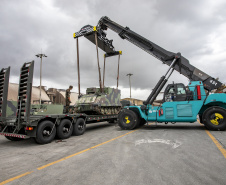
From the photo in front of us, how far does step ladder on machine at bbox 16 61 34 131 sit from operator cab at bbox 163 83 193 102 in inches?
275

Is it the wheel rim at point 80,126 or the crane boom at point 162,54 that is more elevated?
the crane boom at point 162,54

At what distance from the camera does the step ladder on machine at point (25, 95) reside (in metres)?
5.59

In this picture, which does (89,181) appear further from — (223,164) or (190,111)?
(190,111)

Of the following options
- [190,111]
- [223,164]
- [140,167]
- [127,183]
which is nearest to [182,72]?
[190,111]

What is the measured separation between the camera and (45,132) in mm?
5965

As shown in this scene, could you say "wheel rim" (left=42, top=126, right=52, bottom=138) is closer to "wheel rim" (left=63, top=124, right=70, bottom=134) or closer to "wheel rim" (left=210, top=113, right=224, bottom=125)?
"wheel rim" (left=63, top=124, right=70, bottom=134)

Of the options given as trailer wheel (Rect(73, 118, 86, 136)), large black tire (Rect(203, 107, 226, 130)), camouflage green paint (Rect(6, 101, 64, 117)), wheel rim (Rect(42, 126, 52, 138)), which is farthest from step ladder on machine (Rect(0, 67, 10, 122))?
large black tire (Rect(203, 107, 226, 130))

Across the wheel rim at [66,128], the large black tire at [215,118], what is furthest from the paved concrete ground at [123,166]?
the large black tire at [215,118]

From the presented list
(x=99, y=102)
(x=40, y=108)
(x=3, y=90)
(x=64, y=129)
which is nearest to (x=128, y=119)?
(x=99, y=102)

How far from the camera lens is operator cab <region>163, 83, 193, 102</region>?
855 cm

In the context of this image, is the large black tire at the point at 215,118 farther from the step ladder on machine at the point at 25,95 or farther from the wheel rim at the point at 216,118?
the step ladder on machine at the point at 25,95

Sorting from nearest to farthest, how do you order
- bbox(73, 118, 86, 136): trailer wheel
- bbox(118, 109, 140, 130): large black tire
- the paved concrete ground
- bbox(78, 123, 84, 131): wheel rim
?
1. the paved concrete ground
2. bbox(73, 118, 86, 136): trailer wheel
3. bbox(78, 123, 84, 131): wheel rim
4. bbox(118, 109, 140, 130): large black tire

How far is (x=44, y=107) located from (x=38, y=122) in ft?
35.2

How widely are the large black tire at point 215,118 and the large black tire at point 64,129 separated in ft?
22.5
